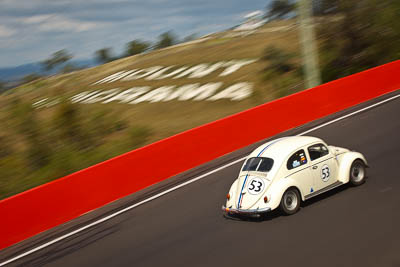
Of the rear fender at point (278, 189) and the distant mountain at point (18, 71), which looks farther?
the distant mountain at point (18, 71)

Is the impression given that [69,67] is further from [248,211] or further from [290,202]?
[290,202]

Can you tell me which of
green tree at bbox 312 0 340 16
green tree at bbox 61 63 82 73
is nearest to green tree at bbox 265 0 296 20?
green tree at bbox 312 0 340 16

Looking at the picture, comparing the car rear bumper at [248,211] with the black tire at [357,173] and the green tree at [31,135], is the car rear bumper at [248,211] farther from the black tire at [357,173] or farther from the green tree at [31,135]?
the green tree at [31,135]

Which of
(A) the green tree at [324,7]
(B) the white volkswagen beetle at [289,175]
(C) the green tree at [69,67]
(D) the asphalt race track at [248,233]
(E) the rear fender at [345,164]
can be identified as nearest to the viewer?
(D) the asphalt race track at [248,233]

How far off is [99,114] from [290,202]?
11.8 m

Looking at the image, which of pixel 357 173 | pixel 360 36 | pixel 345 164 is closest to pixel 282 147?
pixel 345 164

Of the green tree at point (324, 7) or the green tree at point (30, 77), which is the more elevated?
the green tree at point (30, 77)

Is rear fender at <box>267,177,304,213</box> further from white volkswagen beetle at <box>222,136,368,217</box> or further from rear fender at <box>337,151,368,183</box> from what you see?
rear fender at <box>337,151,368,183</box>

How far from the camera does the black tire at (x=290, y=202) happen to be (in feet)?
31.4

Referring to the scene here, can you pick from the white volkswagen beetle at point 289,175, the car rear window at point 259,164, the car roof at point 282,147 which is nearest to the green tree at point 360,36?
the white volkswagen beetle at point 289,175

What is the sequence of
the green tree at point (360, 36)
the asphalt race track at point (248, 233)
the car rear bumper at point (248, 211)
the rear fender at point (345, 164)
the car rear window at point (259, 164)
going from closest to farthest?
1. the asphalt race track at point (248, 233)
2. the car rear bumper at point (248, 211)
3. the car rear window at point (259, 164)
4. the rear fender at point (345, 164)
5. the green tree at point (360, 36)

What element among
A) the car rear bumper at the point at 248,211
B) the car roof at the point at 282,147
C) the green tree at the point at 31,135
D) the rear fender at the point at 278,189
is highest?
the green tree at the point at 31,135

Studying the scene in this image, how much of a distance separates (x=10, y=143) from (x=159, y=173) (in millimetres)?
7213

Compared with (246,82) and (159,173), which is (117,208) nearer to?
(159,173)
